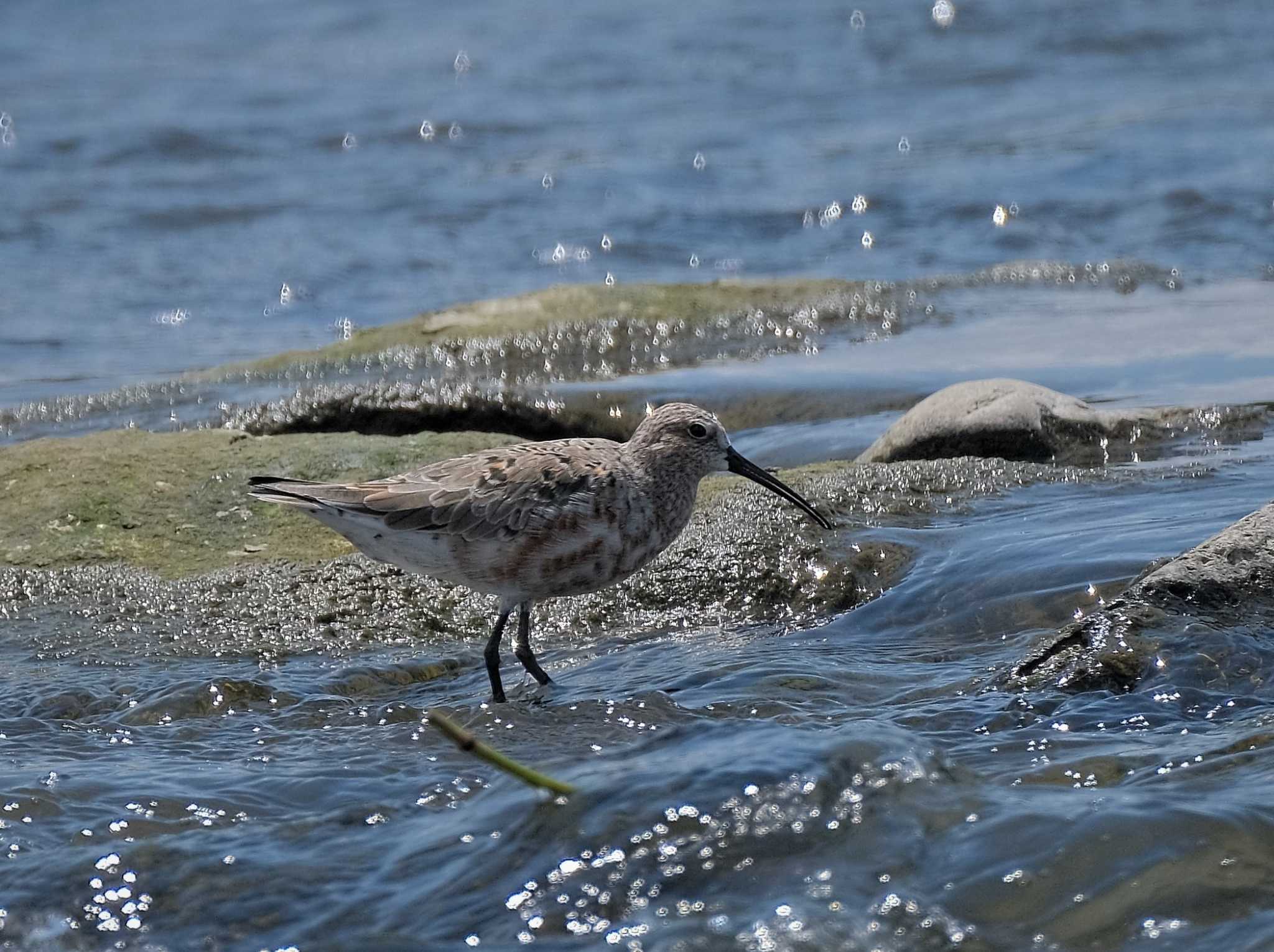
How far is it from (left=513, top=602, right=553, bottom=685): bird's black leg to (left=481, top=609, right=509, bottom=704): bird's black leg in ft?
0.23

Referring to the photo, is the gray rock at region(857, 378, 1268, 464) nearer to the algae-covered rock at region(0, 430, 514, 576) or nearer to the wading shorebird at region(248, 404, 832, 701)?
the algae-covered rock at region(0, 430, 514, 576)

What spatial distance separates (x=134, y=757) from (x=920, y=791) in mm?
2399

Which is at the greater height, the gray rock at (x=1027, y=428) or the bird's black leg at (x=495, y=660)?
the gray rock at (x=1027, y=428)

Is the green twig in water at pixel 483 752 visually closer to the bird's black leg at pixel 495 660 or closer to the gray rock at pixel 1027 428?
the bird's black leg at pixel 495 660

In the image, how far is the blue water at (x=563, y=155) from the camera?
46.0ft

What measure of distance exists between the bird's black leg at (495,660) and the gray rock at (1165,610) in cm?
167

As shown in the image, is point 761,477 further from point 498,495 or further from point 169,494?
point 169,494

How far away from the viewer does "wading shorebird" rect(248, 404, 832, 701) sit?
584cm

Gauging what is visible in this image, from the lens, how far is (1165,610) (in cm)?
522

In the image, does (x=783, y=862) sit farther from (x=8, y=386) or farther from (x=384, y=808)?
(x=8, y=386)

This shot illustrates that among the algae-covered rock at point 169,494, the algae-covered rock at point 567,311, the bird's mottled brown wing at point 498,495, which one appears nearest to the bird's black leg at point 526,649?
the bird's mottled brown wing at point 498,495

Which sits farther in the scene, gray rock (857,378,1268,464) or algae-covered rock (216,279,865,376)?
algae-covered rock (216,279,865,376)

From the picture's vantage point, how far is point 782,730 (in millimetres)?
4492

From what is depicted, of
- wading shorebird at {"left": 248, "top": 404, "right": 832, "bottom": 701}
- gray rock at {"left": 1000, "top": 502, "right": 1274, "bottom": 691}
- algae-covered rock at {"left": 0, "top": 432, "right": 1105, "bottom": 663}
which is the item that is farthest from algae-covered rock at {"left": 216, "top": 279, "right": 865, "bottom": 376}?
gray rock at {"left": 1000, "top": 502, "right": 1274, "bottom": 691}
